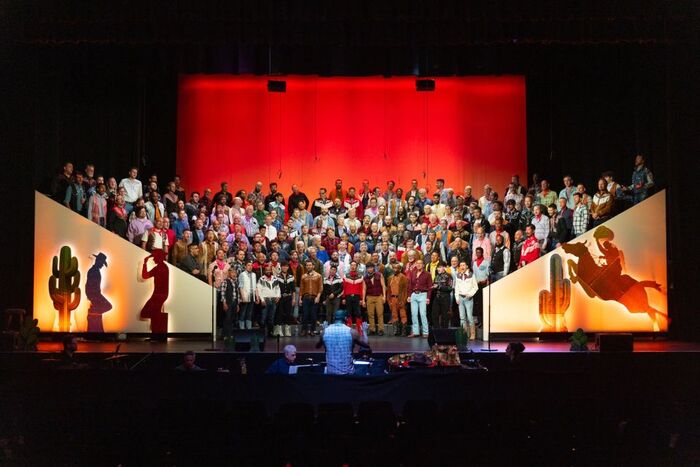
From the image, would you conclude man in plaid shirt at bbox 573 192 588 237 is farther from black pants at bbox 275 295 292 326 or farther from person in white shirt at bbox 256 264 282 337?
person in white shirt at bbox 256 264 282 337

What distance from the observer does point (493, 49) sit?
16844 mm

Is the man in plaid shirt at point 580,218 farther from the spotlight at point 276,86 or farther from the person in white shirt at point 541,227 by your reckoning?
the spotlight at point 276,86

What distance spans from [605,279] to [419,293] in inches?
144

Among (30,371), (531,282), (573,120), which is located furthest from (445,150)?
(30,371)

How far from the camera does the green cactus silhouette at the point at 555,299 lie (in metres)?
15.8

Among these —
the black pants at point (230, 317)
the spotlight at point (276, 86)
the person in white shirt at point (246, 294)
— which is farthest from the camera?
the spotlight at point (276, 86)

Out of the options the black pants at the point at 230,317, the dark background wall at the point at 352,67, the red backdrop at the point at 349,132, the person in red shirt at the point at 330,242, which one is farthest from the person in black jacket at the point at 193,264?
the red backdrop at the point at 349,132

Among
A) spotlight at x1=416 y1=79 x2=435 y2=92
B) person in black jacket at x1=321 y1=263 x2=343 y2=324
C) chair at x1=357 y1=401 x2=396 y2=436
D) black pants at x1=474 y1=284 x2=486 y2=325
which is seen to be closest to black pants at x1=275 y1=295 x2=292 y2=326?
person in black jacket at x1=321 y1=263 x2=343 y2=324

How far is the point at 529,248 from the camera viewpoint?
631 inches

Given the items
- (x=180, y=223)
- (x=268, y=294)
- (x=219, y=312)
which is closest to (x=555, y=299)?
(x=268, y=294)

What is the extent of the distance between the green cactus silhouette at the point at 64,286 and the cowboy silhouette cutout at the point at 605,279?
960cm

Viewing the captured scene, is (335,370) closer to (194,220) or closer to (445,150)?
(194,220)

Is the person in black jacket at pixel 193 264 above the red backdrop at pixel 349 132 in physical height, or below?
below

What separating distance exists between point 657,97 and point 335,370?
10.6m
